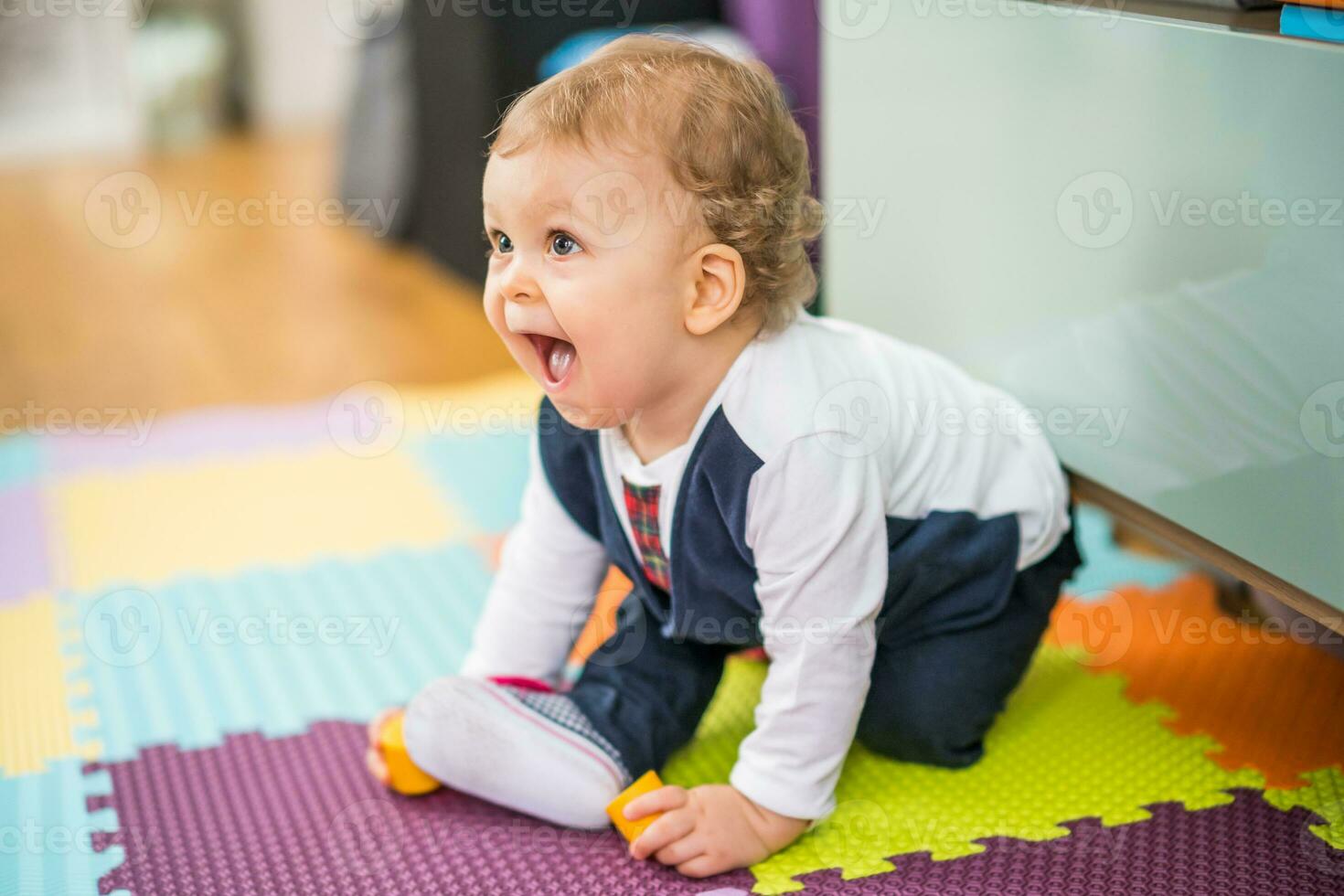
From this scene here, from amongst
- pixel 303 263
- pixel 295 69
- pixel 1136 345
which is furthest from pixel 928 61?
pixel 295 69

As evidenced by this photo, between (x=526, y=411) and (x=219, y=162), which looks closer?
(x=526, y=411)

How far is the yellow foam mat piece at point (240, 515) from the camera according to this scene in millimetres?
1191

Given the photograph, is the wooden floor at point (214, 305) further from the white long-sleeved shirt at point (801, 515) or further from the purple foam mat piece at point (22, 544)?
the white long-sleeved shirt at point (801, 515)

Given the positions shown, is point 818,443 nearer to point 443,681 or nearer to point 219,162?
point 443,681

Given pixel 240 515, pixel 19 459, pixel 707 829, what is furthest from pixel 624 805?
pixel 19 459

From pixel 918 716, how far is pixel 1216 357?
27cm

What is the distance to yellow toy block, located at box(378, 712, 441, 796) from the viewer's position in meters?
0.83

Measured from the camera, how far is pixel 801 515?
0.73m

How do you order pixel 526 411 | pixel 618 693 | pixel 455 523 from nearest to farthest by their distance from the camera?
1. pixel 618 693
2. pixel 455 523
3. pixel 526 411

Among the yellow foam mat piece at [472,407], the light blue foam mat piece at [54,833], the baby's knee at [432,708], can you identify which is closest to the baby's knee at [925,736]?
the baby's knee at [432,708]

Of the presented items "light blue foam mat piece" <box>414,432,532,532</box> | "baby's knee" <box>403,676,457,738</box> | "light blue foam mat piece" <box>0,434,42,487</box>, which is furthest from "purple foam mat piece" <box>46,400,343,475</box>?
"baby's knee" <box>403,676,457,738</box>

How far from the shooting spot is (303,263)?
2.22 meters

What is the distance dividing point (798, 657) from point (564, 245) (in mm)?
257

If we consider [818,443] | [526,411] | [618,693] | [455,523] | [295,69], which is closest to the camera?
[818,443]
